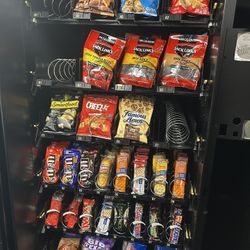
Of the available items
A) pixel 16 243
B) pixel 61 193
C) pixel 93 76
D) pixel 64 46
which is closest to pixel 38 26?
pixel 64 46

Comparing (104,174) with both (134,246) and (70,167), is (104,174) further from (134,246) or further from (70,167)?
(134,246)

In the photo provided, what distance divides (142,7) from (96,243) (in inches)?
57.8

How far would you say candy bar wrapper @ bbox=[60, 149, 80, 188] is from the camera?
1.63 meters

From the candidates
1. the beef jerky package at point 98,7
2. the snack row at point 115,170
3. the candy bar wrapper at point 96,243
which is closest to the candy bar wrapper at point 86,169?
the snack row at point 115,170

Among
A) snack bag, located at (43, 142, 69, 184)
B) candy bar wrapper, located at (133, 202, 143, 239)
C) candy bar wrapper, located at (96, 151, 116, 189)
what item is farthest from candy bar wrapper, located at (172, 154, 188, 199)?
snack bag, located at (43, 142, 69, 184)

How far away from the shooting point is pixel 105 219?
5.46 feet

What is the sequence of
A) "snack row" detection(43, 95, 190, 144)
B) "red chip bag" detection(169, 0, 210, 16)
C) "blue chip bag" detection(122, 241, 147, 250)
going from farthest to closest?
"blue chip bag" detection(122, 241, 147, 250) < "snack row" detection(43, 95, 190, 144) < "red chip bag" detection(169, 0, 210, 16)

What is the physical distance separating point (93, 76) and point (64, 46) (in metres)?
0.41

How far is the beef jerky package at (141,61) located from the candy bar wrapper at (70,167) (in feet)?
1.81

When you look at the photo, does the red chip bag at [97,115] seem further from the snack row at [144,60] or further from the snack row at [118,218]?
the snack row at [118,218]

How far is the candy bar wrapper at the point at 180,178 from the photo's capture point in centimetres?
154

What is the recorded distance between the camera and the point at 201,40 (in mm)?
1390

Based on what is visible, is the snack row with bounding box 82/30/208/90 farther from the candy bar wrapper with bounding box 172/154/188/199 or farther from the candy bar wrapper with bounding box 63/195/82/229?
the candy bar wrapper with bounding box 63/195/82/229

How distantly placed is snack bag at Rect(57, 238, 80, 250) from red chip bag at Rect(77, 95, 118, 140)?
0.78 meters
